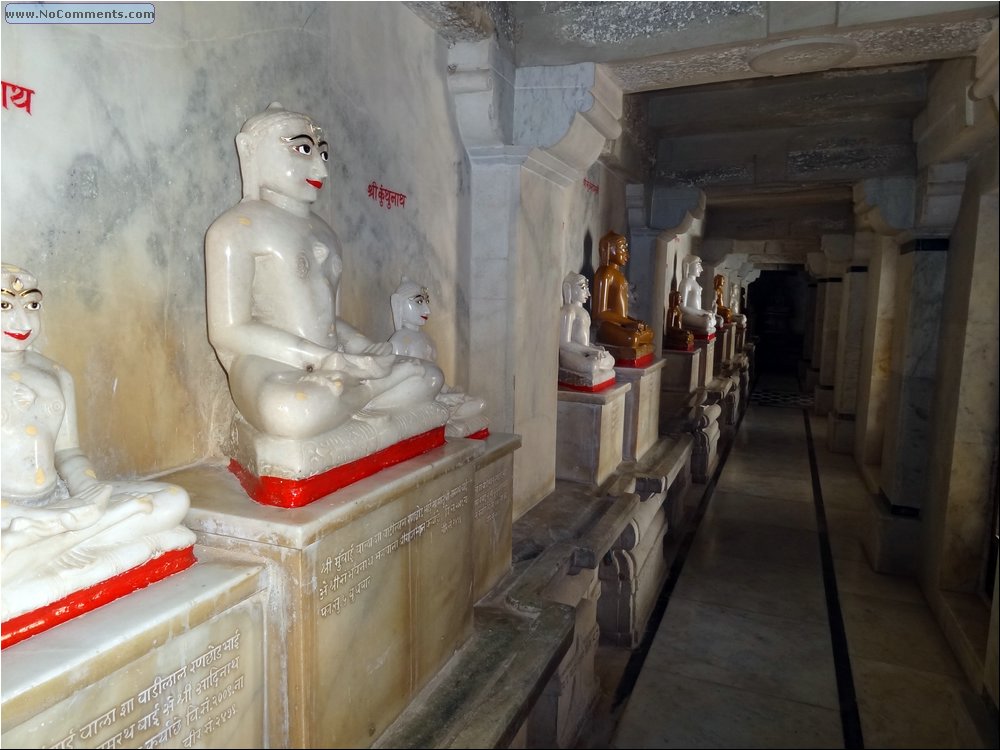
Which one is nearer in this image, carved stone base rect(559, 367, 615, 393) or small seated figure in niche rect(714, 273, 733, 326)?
carved stone base rect(559, 367, 615, 393)

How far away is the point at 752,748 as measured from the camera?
3.07 m

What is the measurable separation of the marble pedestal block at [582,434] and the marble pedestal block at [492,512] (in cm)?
139

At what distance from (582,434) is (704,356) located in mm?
4776

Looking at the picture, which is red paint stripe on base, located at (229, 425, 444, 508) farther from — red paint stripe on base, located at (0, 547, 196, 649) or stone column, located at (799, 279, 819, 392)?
stone column, located at (799, 279, 819, 392)

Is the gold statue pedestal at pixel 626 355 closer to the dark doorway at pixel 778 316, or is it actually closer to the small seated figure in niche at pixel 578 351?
the small seated figure in niche at pixel 578 351

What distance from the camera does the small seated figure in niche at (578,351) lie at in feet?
14.4

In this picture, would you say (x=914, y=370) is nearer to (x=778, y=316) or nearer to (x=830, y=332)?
(x=830, y=332)

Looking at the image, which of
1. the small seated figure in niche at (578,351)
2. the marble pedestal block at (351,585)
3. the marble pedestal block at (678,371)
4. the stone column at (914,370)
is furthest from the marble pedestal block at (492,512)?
the marble pedestal block at (678,371)

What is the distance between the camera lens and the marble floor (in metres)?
3.20

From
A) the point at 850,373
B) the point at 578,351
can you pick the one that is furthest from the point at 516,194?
the point at 850,373

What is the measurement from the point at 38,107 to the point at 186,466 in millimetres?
1006

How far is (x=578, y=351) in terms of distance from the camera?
4395 mm

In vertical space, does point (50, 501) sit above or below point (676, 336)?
below

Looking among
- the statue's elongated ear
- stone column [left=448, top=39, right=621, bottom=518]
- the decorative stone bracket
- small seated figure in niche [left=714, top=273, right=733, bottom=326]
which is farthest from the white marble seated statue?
small seated figure in niche [left=714, top=273, right=733, bottom=326]
